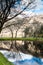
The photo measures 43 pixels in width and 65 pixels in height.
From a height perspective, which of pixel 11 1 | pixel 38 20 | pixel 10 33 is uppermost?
A: pixel 11 1

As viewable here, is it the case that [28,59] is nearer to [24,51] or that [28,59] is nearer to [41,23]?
[24,51]

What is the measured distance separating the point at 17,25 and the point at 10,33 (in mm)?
399

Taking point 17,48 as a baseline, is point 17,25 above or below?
above

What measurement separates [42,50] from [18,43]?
848 mm

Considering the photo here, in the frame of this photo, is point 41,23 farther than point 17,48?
Yes

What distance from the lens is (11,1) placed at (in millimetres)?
3332

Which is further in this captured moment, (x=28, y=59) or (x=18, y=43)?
(x=18, y=43)

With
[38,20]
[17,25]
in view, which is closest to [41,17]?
[38,20]

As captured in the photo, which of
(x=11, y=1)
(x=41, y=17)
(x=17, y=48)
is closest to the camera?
(x=11, y=1)

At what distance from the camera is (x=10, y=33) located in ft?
20.3

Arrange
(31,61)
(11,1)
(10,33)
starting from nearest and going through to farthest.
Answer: (11,1) < (31,61) < (10,33)

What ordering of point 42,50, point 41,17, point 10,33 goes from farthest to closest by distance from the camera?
point 41,17
point 10,33
point 42,50

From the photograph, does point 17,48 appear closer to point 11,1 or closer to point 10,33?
point 10,33

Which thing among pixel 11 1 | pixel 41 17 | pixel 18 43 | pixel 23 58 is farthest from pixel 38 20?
pixel 11 1
